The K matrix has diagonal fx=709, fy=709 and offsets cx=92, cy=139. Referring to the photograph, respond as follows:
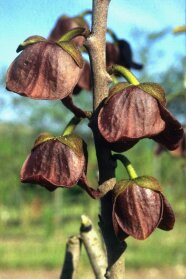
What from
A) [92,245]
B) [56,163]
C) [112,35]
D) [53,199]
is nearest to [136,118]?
[56,163]

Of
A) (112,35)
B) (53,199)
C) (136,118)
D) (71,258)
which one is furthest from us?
(53,199)

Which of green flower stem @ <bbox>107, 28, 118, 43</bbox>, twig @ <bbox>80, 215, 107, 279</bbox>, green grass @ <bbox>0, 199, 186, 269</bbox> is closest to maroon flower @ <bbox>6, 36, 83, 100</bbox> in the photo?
twig @ <bbox>80, 215, 107, 279</bbox>

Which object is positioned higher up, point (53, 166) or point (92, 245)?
point (53, 166)

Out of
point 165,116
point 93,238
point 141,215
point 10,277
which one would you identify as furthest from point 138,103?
point 10,277

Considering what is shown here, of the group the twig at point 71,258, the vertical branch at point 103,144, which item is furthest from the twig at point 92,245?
the vertical branch at point 103,144

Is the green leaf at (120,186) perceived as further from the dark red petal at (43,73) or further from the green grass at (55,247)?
the green grass at (55,247)

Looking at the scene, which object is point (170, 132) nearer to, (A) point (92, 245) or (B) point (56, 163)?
(B) point (56, 163)
